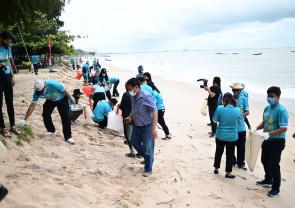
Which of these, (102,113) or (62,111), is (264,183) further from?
(102,113)

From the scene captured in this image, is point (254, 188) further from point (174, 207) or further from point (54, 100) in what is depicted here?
point (54, 100)

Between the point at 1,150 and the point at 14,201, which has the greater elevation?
the point at 1,150

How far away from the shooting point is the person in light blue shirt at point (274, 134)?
4152 millimetres

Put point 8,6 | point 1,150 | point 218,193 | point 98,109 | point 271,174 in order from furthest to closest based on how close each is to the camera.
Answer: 1. point 98,109
2. point 8,6
3. point 271,174
4. point 218,193
5. point 1,150

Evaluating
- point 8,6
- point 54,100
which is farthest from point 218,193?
point 8,6

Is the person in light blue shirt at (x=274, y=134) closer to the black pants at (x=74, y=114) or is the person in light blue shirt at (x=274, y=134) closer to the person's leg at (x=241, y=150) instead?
the person's leg at (x=241, y=150)

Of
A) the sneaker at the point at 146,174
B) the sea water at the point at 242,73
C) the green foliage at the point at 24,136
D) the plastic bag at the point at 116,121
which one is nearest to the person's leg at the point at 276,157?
the sneaker at the point at 146,174

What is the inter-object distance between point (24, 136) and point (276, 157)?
14.4 ft

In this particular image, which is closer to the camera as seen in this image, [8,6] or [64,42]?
[8,6]

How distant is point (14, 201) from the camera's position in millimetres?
3227

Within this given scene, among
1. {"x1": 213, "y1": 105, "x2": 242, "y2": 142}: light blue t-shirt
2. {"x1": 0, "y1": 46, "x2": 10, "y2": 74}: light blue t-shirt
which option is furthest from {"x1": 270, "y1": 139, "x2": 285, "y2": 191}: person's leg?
{"x1": 0, "y1": 46, "x2": 10, "y2": 74}: light blue t-shirt

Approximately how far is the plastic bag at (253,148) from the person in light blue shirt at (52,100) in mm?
3374

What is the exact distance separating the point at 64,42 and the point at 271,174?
20.4m

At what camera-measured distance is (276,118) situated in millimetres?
4238
